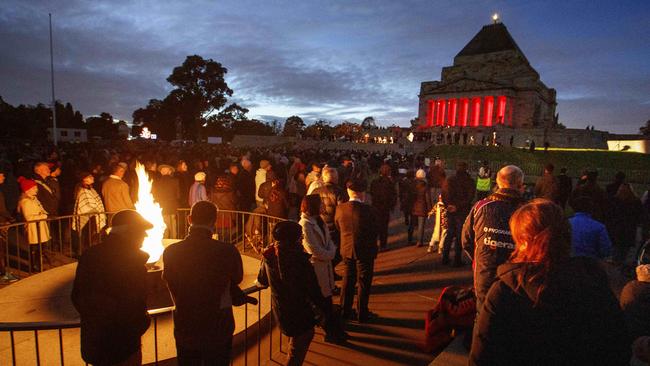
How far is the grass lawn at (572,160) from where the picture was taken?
23316mm

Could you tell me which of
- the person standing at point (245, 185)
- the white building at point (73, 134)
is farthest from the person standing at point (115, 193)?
the white building at point (73, 134)

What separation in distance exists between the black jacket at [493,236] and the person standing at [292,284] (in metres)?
1.75

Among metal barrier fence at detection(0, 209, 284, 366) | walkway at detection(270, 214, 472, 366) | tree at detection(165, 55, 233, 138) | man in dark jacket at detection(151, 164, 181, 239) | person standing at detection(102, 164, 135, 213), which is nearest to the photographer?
metal barrier fence at detection(0, 209, 284, 366)

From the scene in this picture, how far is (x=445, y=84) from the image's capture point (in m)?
65.5

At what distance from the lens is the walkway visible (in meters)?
4.40

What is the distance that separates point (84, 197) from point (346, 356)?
649 cm

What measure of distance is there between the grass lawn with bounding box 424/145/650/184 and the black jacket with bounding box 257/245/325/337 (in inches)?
1015

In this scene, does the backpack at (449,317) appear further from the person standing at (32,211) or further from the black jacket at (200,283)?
the person standing at (32,211)

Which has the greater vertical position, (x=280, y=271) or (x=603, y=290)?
(x=603, y=290)

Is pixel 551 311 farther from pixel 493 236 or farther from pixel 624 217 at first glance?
pixel 624 217

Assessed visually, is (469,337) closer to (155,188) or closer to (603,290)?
(603,290)

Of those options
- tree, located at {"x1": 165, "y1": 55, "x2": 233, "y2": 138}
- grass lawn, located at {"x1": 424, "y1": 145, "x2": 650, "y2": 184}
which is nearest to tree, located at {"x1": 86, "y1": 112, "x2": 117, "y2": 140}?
tree, located at {"x1": 165, "y1": 55, "x2": 233, "y2": 138}

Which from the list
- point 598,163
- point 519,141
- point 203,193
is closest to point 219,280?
point 203,193

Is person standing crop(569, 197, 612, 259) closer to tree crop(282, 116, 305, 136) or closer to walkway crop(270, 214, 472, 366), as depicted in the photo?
walkway crop(270, 214, 472, 366)
